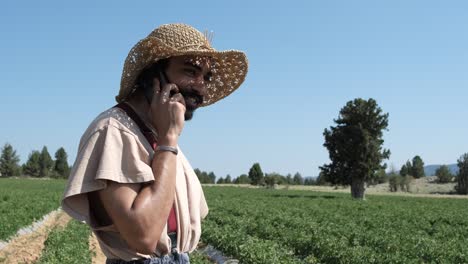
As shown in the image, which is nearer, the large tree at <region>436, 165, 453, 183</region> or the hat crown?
the hat crown

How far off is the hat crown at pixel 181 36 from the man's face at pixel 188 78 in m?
0.05

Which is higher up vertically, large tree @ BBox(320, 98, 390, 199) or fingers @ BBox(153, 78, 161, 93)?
large tree @ BBox(320, 98, 390, 199)

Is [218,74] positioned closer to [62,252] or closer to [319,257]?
[62,252]

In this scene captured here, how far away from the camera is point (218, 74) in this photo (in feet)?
8.23

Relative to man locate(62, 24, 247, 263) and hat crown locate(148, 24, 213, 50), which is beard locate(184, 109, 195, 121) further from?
hat crown locate(148, 24, 213, 50)

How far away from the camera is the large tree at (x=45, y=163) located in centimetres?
11119

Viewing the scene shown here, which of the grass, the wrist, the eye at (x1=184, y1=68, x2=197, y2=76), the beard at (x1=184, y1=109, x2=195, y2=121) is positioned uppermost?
the eye at (x1=184, y1=68, x2=197, y2=76)

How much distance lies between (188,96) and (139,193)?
466mm

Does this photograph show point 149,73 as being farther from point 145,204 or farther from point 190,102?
point 145,204

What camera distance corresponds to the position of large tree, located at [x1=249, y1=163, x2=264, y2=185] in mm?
109925

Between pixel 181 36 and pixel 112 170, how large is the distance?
638mm

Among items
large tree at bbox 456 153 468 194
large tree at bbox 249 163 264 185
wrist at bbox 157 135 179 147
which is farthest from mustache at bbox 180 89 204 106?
large tree at bbox 249 163 264 185

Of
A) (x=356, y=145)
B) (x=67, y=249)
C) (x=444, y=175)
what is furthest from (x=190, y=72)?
(x=444, y=175)

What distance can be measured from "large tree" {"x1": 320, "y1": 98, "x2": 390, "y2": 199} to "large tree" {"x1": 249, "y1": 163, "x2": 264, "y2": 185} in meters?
60.8
